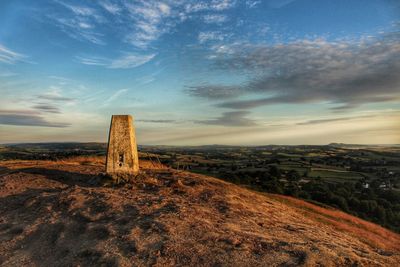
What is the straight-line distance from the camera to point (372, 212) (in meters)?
40.4

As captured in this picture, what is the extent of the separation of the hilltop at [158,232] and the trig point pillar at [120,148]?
4.45ft

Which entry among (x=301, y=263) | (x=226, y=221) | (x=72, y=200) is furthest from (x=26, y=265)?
(x=301, y=263)

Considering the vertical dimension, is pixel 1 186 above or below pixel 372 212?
above

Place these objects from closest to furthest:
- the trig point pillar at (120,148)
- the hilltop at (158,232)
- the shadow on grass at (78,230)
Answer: the hilltop at (158,232)
the shadow on grass at (78,230)
the trig point pillar at (120,148)

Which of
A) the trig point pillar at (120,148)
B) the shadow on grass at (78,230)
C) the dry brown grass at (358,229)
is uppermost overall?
the trig point pillar at (120,148)

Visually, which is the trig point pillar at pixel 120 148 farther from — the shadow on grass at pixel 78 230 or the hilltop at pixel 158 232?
the shadow on grass at pixel 78 230

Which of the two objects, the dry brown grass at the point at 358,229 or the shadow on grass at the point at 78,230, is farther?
the dry brown grass at the point at 358,229

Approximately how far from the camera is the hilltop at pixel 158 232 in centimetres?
778

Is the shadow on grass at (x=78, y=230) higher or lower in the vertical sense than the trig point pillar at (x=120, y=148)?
lower

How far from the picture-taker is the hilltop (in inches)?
306

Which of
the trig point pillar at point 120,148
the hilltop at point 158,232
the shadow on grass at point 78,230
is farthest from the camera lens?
the trig point pillar at point 120,148

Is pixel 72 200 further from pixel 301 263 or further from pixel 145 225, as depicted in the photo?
pixel 301 263

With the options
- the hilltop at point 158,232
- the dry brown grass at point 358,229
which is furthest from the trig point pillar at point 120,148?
the dry brown grass at point 358,229

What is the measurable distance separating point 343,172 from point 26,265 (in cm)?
7490
